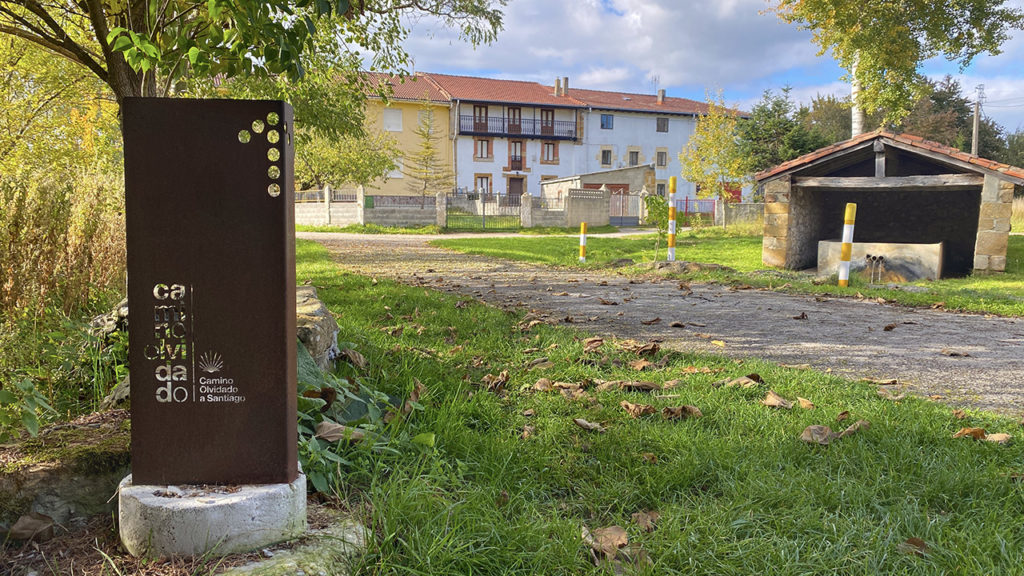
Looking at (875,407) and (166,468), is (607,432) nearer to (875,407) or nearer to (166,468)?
(875,407)

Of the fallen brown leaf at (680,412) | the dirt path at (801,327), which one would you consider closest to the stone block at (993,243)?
the dirt path at (801,327)

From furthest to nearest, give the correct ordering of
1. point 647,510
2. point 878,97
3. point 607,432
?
1. point 878,97
2. point 607,432
3. point 647,510

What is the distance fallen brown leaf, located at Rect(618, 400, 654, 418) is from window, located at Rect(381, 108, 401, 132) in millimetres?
46756

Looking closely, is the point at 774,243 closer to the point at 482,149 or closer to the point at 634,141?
the point at 482,149

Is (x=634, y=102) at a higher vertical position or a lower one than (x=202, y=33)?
higher

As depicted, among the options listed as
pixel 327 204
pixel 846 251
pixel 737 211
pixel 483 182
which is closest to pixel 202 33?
pixel 846 251

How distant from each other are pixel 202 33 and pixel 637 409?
2.90 metres

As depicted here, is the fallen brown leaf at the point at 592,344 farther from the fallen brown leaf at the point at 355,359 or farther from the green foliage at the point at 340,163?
the green foliage at the point at 340,163

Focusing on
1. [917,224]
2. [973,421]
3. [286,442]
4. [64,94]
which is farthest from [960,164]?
[64,94]

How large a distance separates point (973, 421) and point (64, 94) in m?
16.3

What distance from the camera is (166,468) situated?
189 centimetres

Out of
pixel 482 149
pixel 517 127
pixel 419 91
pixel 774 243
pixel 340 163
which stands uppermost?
pixel 419 91

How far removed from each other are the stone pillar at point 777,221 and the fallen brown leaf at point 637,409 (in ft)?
40.0

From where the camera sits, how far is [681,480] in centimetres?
251
